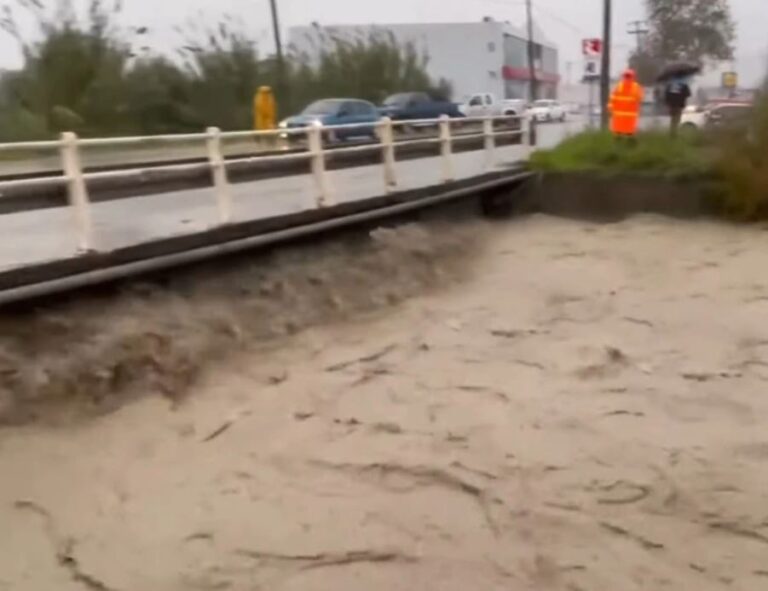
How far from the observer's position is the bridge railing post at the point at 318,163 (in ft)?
37.9

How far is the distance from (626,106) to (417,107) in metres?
17.3

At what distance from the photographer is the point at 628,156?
1727cm

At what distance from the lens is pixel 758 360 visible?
409 inches

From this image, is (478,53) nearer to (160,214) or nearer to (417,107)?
(417,107)

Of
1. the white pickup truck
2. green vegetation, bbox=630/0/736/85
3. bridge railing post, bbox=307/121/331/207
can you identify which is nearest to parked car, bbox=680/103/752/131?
bridge railing post, bbox=307/121/331/207

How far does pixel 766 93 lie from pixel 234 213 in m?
9.00

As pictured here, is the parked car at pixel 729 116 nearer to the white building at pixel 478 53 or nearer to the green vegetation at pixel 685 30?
the green vegetation at pixel 685 30

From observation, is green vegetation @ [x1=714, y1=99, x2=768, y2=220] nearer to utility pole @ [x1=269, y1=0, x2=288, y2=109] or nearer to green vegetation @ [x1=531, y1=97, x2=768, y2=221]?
green vegetation @ [x1=531, y1=97, x2=768, y2=221]

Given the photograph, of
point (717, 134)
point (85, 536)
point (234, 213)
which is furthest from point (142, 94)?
point (85, 536)

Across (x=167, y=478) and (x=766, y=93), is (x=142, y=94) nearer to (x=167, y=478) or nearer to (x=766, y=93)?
(x=766, y=93)

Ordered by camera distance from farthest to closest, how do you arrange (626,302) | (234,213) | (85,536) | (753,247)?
1. (753,247)
2. (626,302)
3. (234,213)
4. (85,536)

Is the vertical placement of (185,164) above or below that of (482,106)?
above

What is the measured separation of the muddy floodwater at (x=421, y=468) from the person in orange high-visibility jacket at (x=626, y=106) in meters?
7.18

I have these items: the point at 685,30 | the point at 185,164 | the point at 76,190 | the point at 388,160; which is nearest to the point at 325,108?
the point at 388,160
